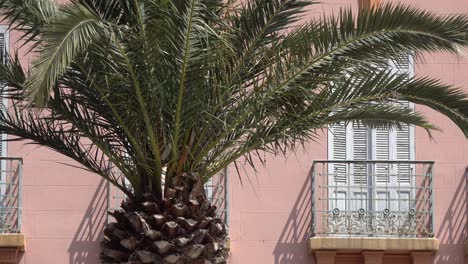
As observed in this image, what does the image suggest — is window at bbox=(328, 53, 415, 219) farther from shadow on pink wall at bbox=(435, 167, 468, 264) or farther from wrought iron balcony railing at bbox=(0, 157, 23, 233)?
wrought iron balcony railing at bbox=(0, 157, 23, 233)

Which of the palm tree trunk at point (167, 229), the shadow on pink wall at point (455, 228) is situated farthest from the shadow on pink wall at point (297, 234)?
the palm tree trunk at point (167, 229)

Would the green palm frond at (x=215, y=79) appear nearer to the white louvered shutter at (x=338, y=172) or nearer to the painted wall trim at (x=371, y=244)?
the painted wall trim at (x=371, y=244)

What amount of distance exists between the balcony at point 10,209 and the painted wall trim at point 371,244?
4184 mm

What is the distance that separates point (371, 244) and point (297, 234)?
3.74 feet

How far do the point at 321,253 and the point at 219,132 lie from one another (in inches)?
237

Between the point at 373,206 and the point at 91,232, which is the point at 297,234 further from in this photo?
the point at 91,232

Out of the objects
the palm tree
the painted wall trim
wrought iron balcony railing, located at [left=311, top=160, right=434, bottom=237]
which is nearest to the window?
wrought iron balcony railing, located at [left=311, top=160, right=434, bottom=237]

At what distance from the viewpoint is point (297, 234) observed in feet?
74.3

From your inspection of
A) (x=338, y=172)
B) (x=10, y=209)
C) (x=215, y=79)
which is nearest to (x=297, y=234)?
(x=338, y=172)

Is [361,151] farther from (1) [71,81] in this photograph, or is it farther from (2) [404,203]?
(1) [71,81]

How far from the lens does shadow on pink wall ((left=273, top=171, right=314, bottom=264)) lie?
74.1 feet

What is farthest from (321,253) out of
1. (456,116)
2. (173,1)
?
(173,1)

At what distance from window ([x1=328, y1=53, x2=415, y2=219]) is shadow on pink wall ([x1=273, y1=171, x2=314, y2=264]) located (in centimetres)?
38

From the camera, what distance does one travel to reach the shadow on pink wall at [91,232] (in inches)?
880
